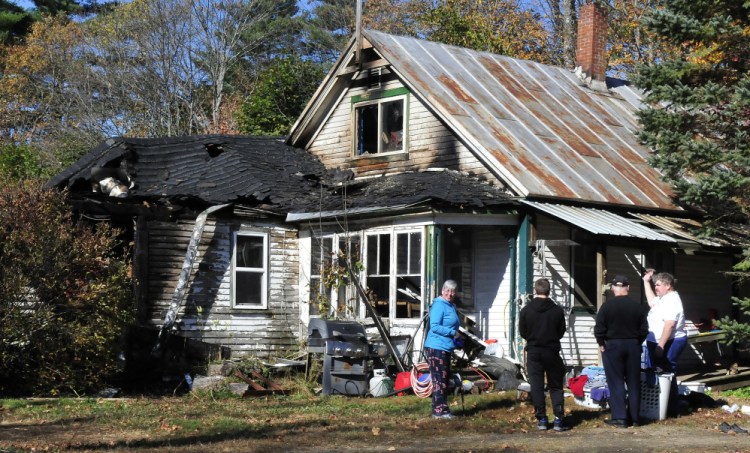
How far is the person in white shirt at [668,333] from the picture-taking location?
525 inches

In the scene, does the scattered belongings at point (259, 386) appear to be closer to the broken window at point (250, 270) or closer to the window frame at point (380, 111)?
the broken window at point (250, 270)

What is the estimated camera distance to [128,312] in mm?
16734

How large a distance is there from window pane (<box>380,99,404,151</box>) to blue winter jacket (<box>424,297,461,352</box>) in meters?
7.88

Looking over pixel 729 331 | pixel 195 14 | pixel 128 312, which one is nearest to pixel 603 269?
pixel 729 331

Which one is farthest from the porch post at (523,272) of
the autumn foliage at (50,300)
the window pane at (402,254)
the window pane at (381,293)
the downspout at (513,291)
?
the autumn foliage at (50,300)

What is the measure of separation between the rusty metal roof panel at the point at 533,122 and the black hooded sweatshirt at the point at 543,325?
546 centimetres

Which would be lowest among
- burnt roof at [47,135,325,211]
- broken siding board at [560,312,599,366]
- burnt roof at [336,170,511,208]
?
broken siding board at [560,312,599,366]

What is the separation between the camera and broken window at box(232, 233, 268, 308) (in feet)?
62.6

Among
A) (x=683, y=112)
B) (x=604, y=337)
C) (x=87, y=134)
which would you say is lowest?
(x=604, y=337)

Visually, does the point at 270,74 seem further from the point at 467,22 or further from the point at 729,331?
the point at 729,331

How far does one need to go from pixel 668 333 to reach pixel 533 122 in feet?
27.9

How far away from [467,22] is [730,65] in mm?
18658

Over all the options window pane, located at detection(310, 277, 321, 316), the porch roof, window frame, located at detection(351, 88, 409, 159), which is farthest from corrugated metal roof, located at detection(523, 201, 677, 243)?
window pane, located at detection(310, 277, 321, 316)

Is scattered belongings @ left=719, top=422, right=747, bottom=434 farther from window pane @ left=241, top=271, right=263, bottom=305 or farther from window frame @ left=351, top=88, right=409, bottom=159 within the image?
window frame @ left=351, top=88, right=409, bottom=159
